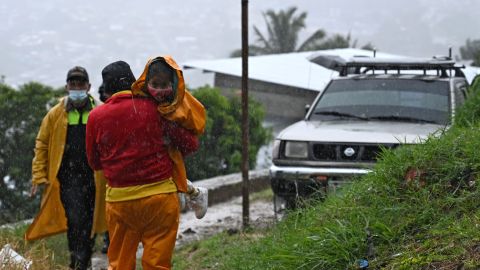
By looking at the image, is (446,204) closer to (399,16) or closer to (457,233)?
(457,233)

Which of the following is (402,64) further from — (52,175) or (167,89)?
(167,89)

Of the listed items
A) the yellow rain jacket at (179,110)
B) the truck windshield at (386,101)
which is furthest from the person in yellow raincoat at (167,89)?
the truck windshield at (386,101)

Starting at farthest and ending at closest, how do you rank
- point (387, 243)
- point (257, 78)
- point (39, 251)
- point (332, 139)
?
point (257, 78)
point (332, 139)
point (39, 251)
point (387, 243)

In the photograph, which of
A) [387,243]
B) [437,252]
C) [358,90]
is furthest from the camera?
[358,90]

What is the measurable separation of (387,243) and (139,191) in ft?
4.65

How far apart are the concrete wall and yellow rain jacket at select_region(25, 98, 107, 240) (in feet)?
53.3

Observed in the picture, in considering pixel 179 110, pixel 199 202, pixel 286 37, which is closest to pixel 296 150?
pixel 199 202

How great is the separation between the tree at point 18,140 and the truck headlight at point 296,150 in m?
5.64

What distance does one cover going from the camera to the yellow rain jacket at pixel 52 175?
20.7 ft

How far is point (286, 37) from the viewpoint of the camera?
Result: 4325 centimetres

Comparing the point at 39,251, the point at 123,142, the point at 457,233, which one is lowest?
the point at 39,251

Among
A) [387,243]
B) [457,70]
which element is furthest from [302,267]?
[457,70]

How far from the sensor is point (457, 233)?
155 inches

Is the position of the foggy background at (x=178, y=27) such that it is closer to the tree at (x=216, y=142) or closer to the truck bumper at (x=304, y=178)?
the tree at (x=216, y=142)
